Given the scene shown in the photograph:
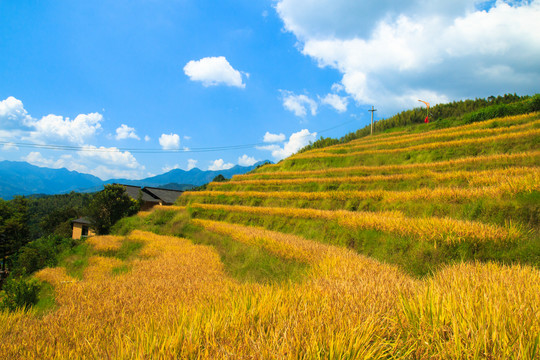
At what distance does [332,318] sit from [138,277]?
4.79 meters

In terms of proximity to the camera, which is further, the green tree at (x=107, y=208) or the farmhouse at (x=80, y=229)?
the farmhouse at (x=80, y=229)

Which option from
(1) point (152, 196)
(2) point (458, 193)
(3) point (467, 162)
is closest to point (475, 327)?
(2) point (458, 193)

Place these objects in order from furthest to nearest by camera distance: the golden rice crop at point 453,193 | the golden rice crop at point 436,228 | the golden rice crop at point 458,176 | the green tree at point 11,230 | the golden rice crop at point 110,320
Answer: the green tree at point 11,230, the golden rice crop at point 458,176, the golden rice crop at point 453,193, the golden rice crop at point 436,228, the golden rice crop at point 110,320

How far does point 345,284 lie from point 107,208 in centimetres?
2723

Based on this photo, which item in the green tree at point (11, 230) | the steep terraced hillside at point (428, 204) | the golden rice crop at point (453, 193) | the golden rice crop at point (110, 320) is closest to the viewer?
the golden rice crop at point (110, 320)

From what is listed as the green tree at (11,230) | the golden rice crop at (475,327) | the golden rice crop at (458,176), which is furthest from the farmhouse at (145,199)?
the golden rice crop at (475,327)

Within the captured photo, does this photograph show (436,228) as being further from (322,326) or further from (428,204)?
(322,326)

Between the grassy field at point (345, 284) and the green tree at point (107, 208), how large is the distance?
11210 millimetres

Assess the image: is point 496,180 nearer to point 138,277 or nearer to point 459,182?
point 459,182

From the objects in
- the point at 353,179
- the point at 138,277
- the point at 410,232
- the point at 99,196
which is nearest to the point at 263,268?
the point at 138,277

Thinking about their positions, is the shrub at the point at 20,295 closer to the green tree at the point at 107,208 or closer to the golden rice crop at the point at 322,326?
the golden rice crop at the point at 322,326

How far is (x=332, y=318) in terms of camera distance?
1784 millimetres

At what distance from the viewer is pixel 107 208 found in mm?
23641

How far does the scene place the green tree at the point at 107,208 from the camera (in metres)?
22.9
